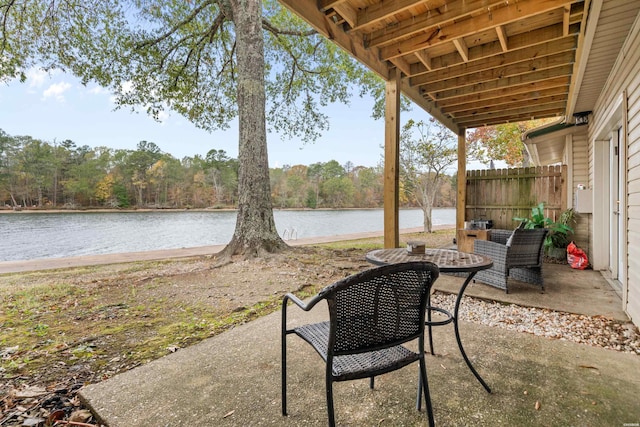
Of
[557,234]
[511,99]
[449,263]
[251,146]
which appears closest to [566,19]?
[511,99]

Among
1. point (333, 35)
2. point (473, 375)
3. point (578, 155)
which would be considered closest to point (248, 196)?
point (333, 35)

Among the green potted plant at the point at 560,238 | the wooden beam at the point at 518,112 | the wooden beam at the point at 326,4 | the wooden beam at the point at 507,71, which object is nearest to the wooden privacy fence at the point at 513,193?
the green potted plant at the point at 560,238

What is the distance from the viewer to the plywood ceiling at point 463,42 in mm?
2527

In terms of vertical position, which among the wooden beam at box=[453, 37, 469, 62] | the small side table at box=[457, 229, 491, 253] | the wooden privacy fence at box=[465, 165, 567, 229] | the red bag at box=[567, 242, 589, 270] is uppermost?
the wooden beam at box=[453, 37, 469, 62]

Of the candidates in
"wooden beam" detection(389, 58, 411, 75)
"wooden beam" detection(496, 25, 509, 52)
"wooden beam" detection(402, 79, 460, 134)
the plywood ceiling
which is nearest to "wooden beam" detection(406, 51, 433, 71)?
the plywood ceiling

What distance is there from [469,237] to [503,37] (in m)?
3.36

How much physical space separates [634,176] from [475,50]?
199cm

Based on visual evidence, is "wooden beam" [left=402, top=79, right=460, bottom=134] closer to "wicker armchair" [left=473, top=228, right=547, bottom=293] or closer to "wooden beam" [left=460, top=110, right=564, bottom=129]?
"wooden beam" [left=460, top=110, right=564, bottom=129]

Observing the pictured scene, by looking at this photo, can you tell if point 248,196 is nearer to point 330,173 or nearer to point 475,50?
point 475,50

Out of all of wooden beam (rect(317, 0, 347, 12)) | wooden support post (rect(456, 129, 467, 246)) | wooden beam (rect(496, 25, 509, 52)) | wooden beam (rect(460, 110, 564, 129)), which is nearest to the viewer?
wooden beam (rect(317, 0, 347, 12))

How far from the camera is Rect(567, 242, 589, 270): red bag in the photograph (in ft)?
14.5

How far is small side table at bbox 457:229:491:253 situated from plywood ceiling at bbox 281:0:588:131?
2.17 metres

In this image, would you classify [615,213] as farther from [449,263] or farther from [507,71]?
[449,263]

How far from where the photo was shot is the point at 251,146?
18.6 ft
